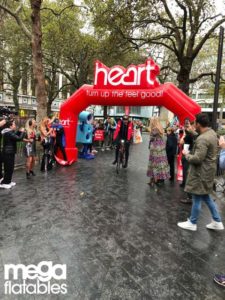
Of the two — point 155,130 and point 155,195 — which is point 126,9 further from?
point 155,195

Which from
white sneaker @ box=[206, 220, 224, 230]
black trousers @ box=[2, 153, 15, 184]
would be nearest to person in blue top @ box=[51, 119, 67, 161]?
black trousers @ box=[2, 153, 15, 184]

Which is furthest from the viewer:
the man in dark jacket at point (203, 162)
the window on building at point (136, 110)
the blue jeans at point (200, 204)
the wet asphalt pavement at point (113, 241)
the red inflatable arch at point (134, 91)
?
the window on building at point (136, 110)

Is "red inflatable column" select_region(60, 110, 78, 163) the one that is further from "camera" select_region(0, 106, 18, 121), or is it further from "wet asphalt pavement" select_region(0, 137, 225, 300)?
"wet asphalt pavement" select_region(0, 137, 225, 300)

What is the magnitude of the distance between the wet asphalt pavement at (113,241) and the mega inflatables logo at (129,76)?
3.68 m

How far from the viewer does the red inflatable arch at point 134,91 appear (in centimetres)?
815

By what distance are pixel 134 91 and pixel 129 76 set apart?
0.52 m

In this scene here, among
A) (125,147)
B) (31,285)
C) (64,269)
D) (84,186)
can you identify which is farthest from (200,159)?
(125,147)

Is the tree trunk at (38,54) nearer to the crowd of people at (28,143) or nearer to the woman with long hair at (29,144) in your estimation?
the crowd of people at (28,143)

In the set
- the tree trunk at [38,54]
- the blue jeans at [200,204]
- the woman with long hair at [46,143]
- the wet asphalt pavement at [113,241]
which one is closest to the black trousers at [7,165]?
the wet asphalt pavement at [113,241]

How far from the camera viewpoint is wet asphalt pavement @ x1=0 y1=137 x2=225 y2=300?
291 cm

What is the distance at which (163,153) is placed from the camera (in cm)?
721

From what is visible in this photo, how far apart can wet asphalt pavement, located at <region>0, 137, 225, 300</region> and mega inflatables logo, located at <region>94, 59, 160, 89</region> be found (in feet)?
12.1

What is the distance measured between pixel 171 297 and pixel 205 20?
52.8 ft

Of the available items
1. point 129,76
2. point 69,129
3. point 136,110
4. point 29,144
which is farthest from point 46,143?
point 136,110
